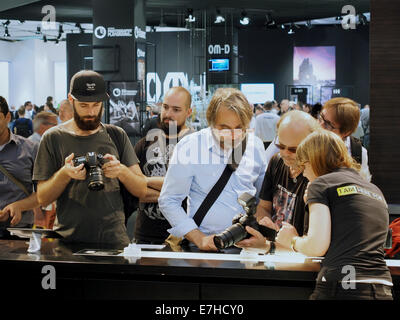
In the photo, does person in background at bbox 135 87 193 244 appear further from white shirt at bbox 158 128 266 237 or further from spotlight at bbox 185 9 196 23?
spotlight at bbox 185 9 196 23

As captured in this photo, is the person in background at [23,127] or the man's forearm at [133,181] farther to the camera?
the person in background at [23,127]

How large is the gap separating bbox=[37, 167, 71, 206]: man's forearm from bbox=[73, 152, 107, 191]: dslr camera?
0.37 feet

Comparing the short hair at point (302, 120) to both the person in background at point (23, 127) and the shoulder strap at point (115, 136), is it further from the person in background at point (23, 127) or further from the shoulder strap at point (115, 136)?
the person in background at point (23, 127)

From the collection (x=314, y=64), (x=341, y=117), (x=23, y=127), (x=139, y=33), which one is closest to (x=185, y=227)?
(x=341, y=117)

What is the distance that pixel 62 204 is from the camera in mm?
2908

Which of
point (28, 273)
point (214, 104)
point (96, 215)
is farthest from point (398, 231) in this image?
point (28, 273)

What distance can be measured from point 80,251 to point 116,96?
8.74 metres

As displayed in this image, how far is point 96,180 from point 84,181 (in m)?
0.23

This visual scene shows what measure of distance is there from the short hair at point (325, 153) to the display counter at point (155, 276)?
0.41m

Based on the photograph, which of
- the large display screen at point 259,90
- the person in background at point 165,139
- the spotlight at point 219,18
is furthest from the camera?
the large display screen at point 259,90

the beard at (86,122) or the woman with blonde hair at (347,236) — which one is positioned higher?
the beard at (86,122)

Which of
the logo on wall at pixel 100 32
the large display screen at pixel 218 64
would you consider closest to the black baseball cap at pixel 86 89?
the logo on wall at pixel 100 32

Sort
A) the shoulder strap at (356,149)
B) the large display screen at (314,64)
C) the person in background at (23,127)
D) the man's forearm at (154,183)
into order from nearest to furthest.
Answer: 1. the man's forearm at (154,183)
2. the shoulder strap at (356,149)
3. the person in background at (23,127)
4. the large display screen at (314,64)

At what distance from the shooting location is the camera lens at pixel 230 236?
240cm
